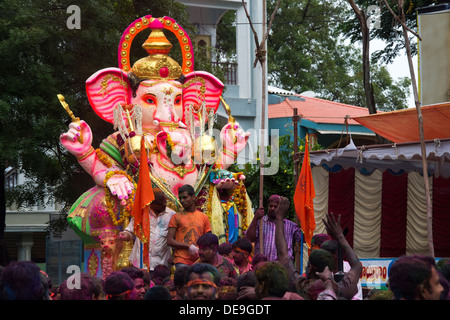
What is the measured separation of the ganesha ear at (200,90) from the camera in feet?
42.5

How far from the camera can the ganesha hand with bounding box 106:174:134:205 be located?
37.9 ft

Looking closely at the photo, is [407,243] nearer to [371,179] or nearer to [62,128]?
[371,179]

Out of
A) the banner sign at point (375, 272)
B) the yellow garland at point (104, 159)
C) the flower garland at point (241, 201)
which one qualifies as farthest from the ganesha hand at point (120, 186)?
the banner sign at point (375, 272)

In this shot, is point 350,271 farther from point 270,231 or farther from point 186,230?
point 186,230

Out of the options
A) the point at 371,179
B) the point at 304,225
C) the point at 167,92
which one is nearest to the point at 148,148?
the point at 167,92

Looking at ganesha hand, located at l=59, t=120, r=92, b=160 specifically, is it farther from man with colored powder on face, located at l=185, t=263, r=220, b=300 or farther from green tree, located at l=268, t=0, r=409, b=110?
green tree, located at l=268, t=0, r=409, b=110

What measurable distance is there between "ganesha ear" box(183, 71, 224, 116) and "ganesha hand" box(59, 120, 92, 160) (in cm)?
158

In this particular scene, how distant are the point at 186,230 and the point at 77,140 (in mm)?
2737

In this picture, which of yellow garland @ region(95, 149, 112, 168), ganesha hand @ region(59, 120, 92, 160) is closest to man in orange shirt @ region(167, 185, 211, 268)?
yellow garland @ region(95, 149, 112, 168)

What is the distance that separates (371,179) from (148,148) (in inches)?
205

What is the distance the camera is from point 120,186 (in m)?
11.6

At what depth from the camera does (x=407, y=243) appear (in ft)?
49.9

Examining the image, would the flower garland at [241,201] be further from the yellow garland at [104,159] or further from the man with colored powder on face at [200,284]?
the man with colored powder on face at [200,284]

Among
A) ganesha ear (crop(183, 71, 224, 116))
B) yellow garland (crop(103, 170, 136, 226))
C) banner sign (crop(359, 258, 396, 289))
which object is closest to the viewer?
banner sign (crop(359, 258, 396, 289))
